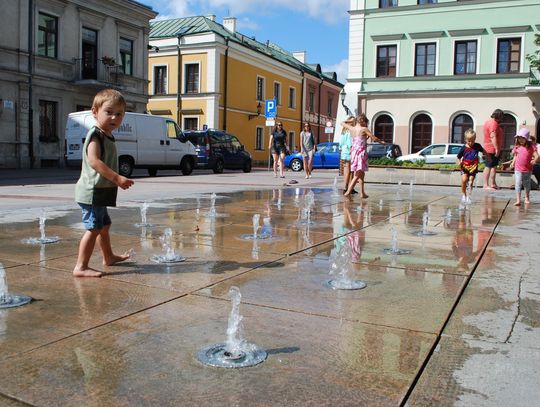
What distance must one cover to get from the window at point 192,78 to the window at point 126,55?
7670 mm

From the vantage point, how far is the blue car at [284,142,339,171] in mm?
31102

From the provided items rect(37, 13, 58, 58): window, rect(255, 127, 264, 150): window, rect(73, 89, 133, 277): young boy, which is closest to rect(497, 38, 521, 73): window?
rect(255, 127, 264, 150): window

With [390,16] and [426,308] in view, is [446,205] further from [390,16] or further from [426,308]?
[390,16]

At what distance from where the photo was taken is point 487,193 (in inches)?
552

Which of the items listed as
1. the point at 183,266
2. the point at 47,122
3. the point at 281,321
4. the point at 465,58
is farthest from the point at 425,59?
the point at 281,321

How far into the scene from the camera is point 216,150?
25.9 meters

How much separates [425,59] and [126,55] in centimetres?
1714

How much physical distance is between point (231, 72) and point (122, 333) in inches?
1506

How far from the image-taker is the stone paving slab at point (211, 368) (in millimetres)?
2277

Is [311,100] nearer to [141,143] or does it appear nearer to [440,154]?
[440,154]

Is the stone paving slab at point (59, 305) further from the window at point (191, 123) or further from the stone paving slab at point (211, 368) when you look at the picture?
the window at point (191, 123)

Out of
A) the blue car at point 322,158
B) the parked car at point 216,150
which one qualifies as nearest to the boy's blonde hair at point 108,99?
the parked car at point 216,150

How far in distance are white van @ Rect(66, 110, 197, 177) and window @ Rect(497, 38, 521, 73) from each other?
18.5 metres

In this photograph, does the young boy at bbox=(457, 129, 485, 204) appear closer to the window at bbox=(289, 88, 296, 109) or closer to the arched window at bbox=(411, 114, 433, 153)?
the arched window at bbox=(411, 114, 433, 153)
